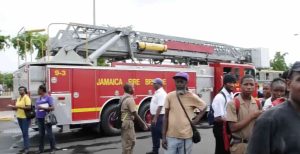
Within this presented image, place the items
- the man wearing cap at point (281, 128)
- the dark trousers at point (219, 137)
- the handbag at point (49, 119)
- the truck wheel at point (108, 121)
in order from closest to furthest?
the man wearing cap at point (281, 128) → the dark trousers at point (219, 137) → the handbag at point (49, 119) → the truck wheel at point (108, 121)

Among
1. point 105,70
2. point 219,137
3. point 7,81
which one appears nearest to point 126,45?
point 105,70

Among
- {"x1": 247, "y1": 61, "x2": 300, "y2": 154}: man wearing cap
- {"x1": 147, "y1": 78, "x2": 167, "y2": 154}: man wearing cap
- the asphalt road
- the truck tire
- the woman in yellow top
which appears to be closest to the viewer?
{"x1": 247, "y1": 61, "x2": 300, "y2": 154}: man wearing cap

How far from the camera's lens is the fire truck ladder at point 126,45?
1235 centimetres

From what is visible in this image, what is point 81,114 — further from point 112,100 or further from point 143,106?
point 143,106

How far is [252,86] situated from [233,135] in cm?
55

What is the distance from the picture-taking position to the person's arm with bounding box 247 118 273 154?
206 centimetres

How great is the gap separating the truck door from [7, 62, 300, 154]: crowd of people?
11.2ft

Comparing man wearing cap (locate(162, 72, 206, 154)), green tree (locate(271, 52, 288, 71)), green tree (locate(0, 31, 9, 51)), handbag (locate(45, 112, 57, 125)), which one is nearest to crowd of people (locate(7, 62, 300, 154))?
man wearing cap (locate(162, 72, 206, 154))

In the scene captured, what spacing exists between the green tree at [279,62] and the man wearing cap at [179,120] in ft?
151

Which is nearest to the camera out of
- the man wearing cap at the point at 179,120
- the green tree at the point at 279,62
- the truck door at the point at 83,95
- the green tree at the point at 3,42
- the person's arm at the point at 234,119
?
the person's arm at the point at 234,119

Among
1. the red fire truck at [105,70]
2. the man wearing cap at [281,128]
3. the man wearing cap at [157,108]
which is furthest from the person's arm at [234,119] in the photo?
the red fire truck at [105,70]

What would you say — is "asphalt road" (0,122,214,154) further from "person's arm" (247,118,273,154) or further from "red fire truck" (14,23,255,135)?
"person's arm" (247,118,273,154)

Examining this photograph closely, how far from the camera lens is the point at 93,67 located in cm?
1112

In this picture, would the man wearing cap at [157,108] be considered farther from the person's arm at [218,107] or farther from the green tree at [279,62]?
the green tree at [279,62]
